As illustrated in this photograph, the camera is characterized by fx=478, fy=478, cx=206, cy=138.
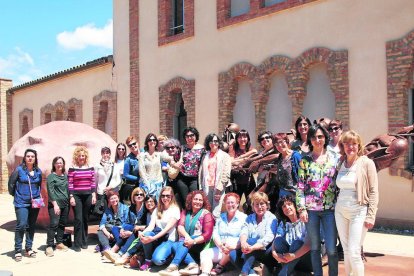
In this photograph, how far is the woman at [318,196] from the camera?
496cm

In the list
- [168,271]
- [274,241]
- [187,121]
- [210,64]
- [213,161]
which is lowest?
[168,271]

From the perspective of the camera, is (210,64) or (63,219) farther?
(210,64)

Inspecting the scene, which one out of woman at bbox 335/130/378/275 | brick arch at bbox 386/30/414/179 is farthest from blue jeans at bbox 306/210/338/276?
brick arch at bbox 386/30/414/179

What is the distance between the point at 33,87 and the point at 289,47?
1409 centimetres

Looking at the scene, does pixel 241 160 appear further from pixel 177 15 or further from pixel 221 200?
pixel 177 15

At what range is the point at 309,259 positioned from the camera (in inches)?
220

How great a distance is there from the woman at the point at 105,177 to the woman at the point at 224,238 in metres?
2.70

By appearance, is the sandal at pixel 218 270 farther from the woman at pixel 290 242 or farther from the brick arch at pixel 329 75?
the brick arch at pixel 329 75

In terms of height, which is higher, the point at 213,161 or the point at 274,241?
the point at 213,161

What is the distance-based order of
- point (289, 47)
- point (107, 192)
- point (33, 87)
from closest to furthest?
1. point (107, 192)
2. point (289, 47)
3. point (33, 87)


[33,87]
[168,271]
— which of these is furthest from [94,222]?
[33,87]

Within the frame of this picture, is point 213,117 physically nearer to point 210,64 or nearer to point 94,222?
point 210,64

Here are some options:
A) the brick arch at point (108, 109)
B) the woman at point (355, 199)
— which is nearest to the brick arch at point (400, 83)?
the woman at point (355, 199)

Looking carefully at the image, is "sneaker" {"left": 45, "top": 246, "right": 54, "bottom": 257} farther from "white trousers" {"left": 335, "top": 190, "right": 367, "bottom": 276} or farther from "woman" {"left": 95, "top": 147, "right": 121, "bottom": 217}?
"white trousers" {"left": 335, "top": 190, "right": 367, "bottom": 276}
